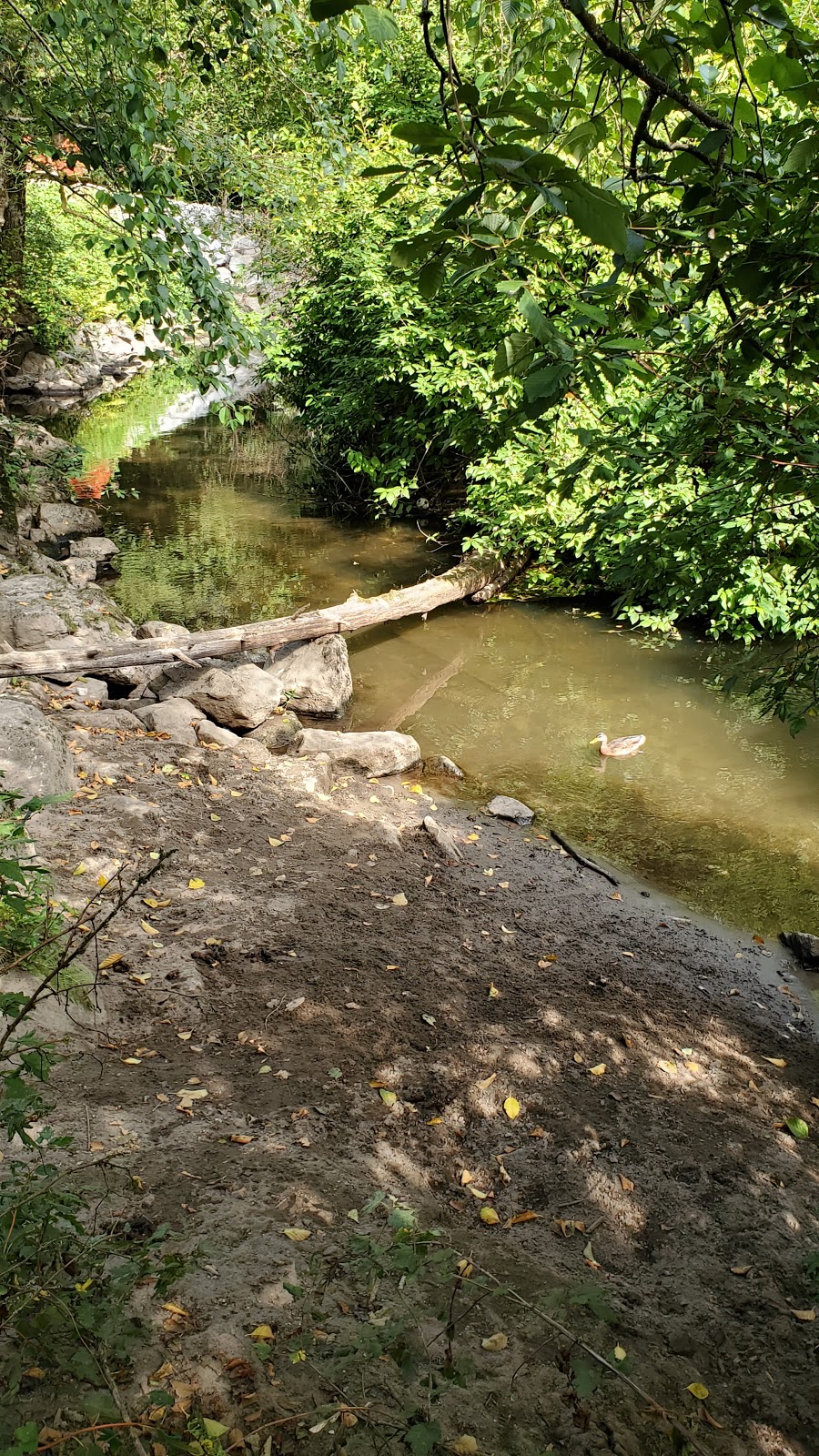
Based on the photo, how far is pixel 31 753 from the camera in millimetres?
5641

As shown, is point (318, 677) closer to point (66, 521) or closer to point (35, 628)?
point (35, 628)

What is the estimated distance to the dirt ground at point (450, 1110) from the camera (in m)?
2.44

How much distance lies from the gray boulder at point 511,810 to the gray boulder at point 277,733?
6.26ft

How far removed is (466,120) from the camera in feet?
4.37

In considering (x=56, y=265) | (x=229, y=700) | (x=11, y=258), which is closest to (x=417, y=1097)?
(x=229, y=700)

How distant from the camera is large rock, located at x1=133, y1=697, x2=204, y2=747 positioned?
7.53m

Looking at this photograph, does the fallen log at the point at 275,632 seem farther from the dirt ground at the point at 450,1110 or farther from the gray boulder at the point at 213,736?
the dirt ground at the point at 450,1110

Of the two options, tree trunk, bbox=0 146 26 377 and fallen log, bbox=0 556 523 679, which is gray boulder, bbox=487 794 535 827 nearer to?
fallen log, bbox=0 556 523 679

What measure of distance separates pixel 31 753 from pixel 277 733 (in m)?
2.83

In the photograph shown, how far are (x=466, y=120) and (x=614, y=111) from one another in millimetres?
1523

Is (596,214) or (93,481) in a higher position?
(596,214)

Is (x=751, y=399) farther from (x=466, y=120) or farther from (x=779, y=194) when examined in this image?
(x=466, y=120)

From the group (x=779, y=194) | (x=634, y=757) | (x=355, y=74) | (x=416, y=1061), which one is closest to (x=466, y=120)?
(x=779, y=194)

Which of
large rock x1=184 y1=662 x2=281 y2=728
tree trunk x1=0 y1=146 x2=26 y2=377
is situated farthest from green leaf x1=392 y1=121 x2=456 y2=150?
tree trunk x1=0 y1=146 x2=26 y2=377
